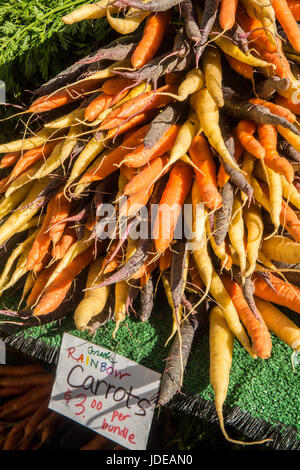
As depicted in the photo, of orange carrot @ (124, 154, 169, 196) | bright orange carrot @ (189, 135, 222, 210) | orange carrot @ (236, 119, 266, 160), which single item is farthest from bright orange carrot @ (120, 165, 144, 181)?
orange carrot @ (236, 119, 266, 160)

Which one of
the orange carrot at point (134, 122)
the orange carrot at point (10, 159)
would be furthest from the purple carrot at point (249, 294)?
the orange carrot at point (10, 159)

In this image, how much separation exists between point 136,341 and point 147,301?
4.3 inches

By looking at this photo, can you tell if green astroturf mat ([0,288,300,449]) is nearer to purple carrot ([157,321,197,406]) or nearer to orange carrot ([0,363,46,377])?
purple carrot ([157,321,197,406])

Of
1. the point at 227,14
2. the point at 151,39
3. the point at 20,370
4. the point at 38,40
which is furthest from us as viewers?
the point at 20,370

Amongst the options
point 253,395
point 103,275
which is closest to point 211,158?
point 103,275

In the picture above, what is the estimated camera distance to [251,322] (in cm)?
94

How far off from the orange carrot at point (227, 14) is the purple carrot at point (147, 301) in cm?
59

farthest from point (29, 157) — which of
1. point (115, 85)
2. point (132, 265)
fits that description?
point (132, 265)

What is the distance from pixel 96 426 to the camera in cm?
105

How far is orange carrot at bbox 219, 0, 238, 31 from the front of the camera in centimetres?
85

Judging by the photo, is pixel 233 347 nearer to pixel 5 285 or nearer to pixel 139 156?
pixel 139 156

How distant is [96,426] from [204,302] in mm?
409

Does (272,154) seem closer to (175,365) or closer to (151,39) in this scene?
(151,39)

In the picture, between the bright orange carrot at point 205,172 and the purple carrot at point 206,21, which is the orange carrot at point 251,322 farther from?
the purple carrot at point 206,21
